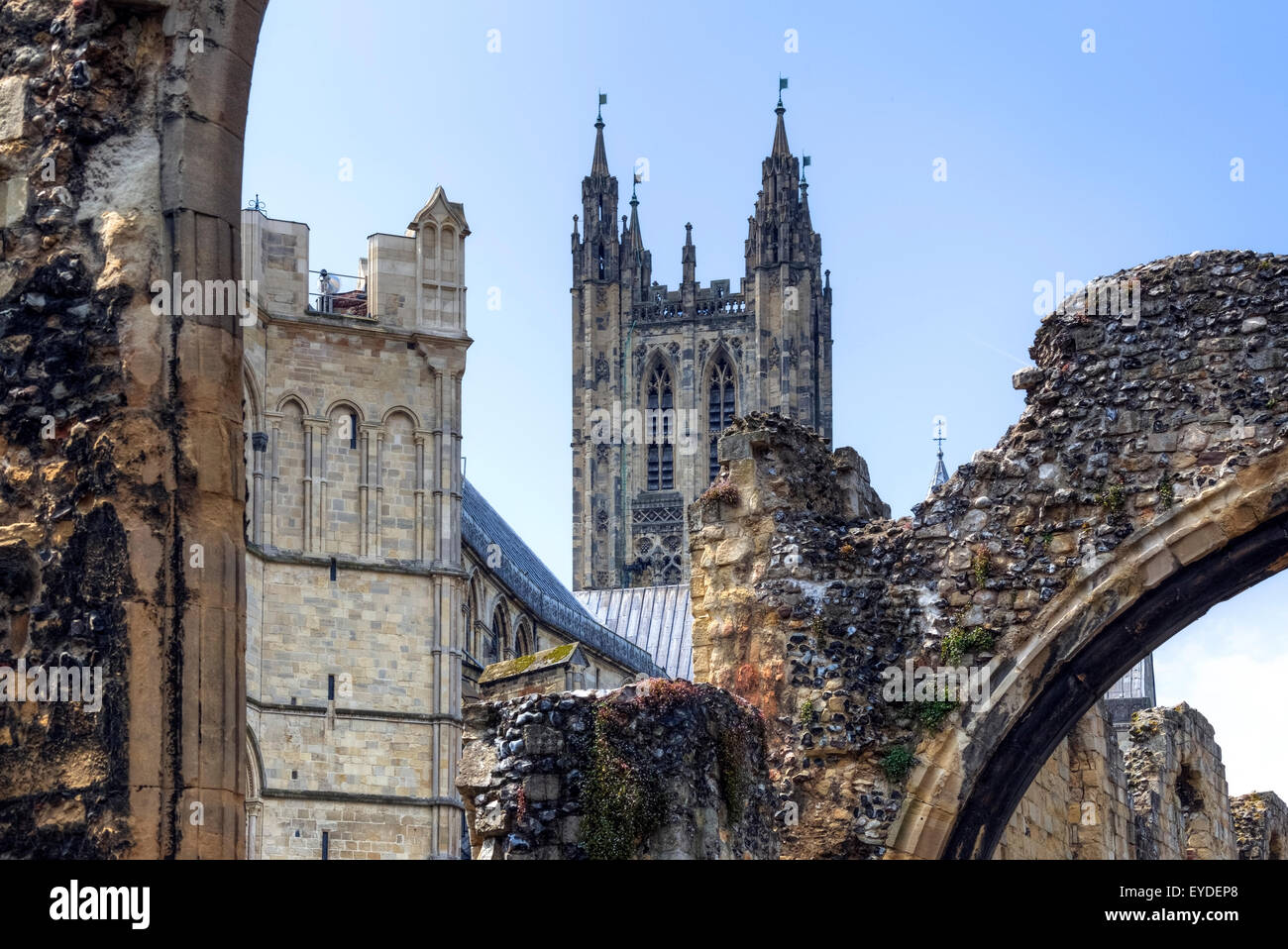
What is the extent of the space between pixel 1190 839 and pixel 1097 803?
370 cm

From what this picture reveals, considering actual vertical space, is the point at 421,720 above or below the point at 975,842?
above

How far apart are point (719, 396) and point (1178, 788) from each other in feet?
180

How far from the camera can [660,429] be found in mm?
73000

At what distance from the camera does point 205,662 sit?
18.4 ft

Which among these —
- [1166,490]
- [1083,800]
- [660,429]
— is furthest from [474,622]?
[660,429]

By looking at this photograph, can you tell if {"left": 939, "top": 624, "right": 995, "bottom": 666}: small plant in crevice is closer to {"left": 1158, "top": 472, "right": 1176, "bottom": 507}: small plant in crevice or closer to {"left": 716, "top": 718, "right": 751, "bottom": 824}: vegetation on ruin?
{"left": 1158, "top": 472, "right": 1176, "bottom": 507}: small plant in crevice

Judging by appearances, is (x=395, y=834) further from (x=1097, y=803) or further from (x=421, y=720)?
(x=1097, y=803)

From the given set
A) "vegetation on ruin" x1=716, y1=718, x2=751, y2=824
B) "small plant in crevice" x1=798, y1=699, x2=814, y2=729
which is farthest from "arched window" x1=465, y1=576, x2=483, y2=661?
"vegetation on ruin" x1=716, y1=718, x2=751, y2=824

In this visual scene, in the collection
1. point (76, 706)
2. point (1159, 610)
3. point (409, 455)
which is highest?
point (409, 455)

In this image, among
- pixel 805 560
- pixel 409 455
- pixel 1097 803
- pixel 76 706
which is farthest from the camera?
pixel 409 455

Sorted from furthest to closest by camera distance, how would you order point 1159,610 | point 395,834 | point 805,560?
1. point 395,834
2. point 805,560
3. point 1159,610

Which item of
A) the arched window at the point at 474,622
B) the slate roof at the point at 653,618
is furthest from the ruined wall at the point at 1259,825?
the slate roof at the point at 653,618

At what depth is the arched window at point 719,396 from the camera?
72312 millimetres
